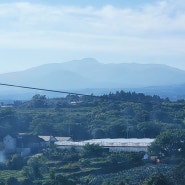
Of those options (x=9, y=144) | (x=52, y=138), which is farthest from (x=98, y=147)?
(x=52, y=138)

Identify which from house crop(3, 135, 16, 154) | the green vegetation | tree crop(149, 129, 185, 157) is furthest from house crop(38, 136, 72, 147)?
tree crop(149, 129, 185, 157)

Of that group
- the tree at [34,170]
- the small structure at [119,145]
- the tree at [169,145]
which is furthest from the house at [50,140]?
the tree at [34,170]

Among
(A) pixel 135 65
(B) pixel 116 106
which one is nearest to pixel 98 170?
(B) pixel 116 106

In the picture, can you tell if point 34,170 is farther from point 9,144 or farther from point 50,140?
point 50,140

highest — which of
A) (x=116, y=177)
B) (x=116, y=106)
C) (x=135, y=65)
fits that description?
(x=135, y=65)

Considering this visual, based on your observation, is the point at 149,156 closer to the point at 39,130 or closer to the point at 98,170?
the point at 98,170
